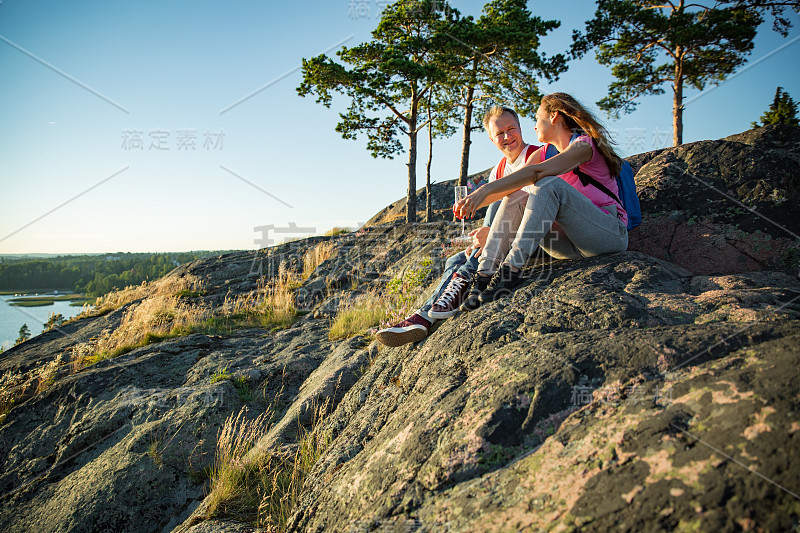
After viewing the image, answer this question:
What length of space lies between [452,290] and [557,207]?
0.90m

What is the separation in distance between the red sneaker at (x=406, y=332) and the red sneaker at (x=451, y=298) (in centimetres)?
10

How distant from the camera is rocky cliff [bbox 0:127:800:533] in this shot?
1.13 m

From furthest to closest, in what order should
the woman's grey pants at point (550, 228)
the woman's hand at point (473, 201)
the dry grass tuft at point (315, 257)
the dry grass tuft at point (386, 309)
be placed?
the dry grass tuft at point (315, 257) < the dry grass tuft at point (386, 309) < the woman's hand at point (473, 201) < the woman's grey pants at point (550, 228)

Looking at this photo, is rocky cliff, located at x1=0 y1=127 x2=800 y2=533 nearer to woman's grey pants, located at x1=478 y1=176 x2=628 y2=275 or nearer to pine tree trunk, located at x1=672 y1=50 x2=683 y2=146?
woman's grey pants, located at x1=478 y1=176 x2=628 y2=275

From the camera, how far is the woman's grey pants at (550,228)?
2660mm

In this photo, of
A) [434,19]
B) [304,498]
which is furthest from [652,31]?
[304,498]

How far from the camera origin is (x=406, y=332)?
283cm

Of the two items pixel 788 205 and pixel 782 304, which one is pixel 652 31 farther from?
pixel 782 304

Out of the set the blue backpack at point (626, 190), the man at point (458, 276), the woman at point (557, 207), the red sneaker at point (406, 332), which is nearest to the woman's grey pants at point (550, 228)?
the woman at point (557, 207)

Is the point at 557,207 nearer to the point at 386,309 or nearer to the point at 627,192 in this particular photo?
the point at 627,192

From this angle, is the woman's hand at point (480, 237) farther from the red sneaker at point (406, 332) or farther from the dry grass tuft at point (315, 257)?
the dry grass tuft at point (315, 257)

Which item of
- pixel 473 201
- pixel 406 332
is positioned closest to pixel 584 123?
pixel 473 201

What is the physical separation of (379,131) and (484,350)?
15.8 metres

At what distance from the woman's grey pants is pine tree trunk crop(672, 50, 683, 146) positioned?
1502cm
